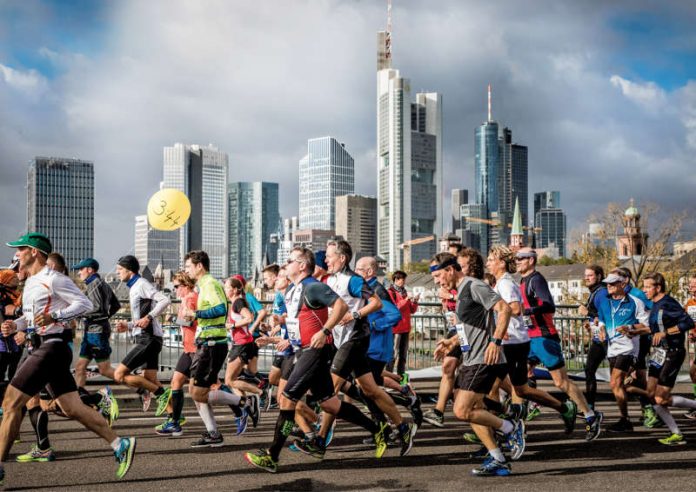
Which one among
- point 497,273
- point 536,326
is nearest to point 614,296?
point 536,326

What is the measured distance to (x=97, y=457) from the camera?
8.36m

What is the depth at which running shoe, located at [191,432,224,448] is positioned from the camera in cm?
892

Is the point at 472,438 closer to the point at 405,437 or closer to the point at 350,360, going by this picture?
the point at 405,437

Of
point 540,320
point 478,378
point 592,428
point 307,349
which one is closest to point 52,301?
point 307,349

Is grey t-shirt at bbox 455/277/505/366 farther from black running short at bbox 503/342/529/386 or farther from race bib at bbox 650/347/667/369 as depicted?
race bib at bbox 650/347/667/369

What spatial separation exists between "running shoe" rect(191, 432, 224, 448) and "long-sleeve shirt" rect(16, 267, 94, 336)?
243 cm

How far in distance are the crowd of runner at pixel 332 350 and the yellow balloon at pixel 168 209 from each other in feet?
19.6

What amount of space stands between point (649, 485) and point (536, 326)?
2.97 m

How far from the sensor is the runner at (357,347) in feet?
27.3

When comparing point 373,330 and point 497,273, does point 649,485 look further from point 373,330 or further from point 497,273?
point 373,330

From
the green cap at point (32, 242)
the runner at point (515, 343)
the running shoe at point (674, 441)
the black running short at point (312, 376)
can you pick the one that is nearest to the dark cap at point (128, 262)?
the green cap at point (32, 242)

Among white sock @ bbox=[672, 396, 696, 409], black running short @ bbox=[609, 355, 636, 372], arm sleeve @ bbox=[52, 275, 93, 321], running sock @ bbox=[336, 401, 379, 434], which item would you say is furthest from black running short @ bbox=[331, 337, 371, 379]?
white sock @ bbox=[672, 396, 696, 409]

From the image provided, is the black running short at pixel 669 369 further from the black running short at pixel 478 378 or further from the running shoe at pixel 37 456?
the running shoe at pixel 37 456

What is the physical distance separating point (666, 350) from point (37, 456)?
739 centimetres
